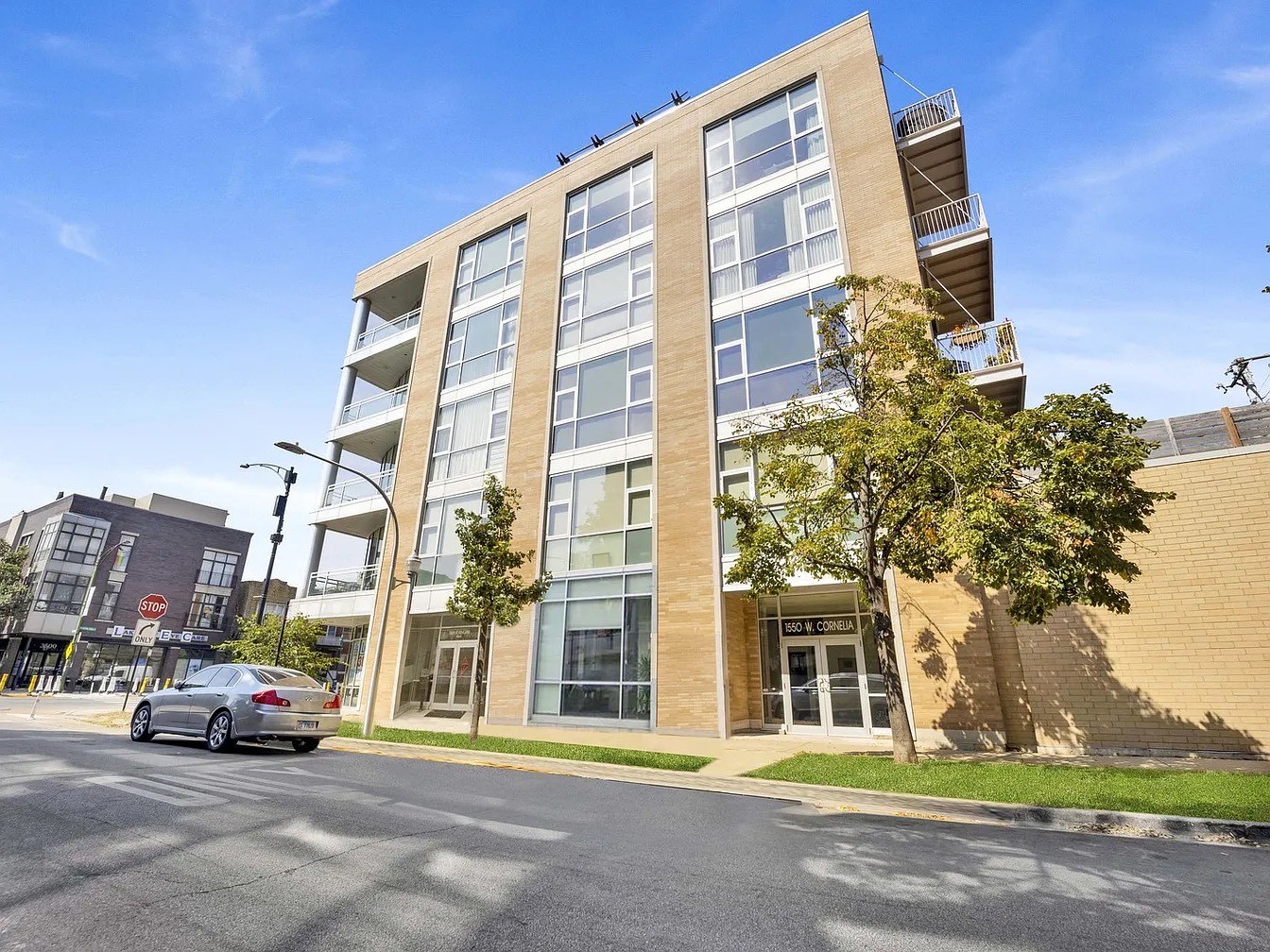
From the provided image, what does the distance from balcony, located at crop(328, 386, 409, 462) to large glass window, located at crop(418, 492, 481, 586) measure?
446 cm

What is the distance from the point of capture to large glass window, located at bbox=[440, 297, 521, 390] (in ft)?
74.8

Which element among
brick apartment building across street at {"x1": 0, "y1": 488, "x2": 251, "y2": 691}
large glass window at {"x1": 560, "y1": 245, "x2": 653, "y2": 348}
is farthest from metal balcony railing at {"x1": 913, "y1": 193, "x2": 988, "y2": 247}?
brick apartment building across street at {"x1": 0, "y1": 488, "x2": 251, "y2": 691}

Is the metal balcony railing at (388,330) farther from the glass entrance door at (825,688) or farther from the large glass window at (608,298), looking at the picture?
the glass entrance door at (825,688)

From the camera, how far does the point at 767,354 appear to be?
16.9 metres

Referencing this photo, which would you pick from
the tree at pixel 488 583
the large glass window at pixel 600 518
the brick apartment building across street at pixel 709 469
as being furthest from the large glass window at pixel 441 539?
the tree at pixel 488 583

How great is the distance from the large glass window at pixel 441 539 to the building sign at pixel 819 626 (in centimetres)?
1040

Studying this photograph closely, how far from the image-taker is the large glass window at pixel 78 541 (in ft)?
144

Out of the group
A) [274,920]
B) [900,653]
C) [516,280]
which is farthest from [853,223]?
[274,920]

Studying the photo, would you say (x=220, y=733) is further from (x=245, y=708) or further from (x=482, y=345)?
(x=482, y=345)

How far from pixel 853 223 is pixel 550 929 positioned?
1754cm

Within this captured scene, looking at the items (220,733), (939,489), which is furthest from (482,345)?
(939,489)

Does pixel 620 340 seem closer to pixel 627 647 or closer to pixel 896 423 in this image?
pixel 627 647

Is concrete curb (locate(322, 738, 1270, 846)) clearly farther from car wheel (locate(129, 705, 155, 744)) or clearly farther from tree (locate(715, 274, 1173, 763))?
car wheel (locate(129, 705, 155, 744))

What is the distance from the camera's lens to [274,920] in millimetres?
3236
